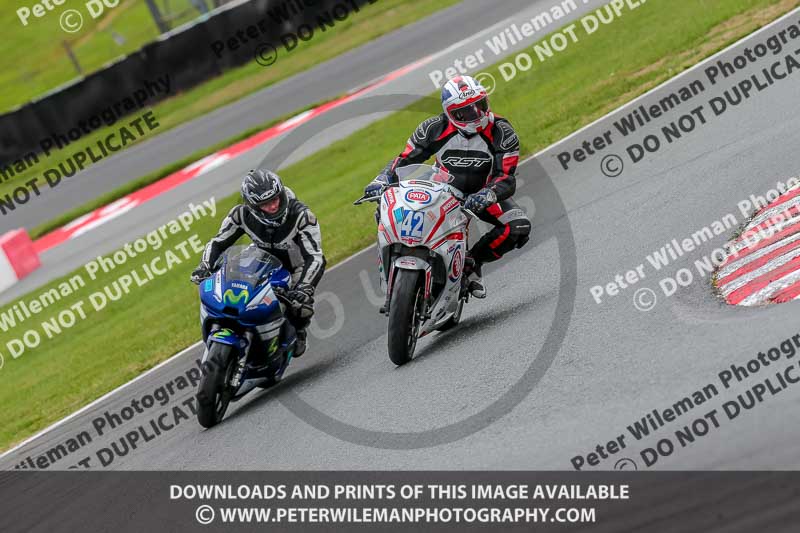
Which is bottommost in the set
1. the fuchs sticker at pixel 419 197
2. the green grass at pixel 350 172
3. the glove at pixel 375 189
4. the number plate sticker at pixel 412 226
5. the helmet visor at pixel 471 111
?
the green grass at pixel 350 172

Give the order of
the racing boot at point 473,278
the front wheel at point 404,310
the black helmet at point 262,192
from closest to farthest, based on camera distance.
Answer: the front wheel at point 404,310 < the black helmet at point 262,192 < the racing boot at point 473,278

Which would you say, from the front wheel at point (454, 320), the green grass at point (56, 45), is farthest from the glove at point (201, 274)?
the green grass at point (56, 45)

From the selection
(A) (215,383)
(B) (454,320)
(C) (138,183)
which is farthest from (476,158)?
(C) (138,183)

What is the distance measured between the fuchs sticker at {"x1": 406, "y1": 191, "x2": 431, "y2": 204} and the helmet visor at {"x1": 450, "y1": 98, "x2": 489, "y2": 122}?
36.6 inches

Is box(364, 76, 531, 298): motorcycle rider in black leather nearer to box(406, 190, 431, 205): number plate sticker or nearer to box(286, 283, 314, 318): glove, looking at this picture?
box(406, 190, 431, 205): number plate sticker

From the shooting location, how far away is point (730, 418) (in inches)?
218

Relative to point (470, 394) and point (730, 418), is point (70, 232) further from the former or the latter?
point (730, 418)

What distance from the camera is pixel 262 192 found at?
8117 millimetres

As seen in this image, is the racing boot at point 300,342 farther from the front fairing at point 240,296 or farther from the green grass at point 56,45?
the green grass at point 56,45

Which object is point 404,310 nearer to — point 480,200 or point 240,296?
point 480,200

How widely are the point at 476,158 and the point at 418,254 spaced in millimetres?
1347

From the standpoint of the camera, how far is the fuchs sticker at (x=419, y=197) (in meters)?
7.77

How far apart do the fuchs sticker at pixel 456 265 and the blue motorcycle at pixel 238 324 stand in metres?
1.37
